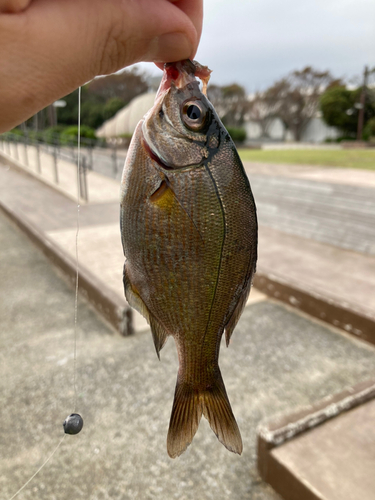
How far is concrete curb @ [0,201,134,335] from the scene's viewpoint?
4.76 m

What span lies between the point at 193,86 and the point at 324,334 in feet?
14.0

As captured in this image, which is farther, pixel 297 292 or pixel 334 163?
pixel 334 163

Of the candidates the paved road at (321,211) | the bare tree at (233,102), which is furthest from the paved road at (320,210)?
the bare tree at (233,102)

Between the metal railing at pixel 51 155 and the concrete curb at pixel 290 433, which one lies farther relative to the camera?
the metal railing at pixel 51 155

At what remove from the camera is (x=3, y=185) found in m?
12.5

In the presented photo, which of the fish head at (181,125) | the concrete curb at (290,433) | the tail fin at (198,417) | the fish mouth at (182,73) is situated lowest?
the concrete curb at (290,433)

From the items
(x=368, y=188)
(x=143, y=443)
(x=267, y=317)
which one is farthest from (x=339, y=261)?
(x=143, y=443)

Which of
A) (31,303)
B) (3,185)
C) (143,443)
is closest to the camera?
(143,443)

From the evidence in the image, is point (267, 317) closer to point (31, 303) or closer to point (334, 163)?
point (31, 303)

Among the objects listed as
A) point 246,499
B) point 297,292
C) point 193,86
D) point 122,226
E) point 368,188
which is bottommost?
point 246,499

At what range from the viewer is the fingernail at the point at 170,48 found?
3.21ft

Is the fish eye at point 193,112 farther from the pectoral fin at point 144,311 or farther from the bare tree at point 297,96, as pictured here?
the bare tree at point 297,96

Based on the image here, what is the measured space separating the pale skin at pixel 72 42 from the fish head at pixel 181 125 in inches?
2.7

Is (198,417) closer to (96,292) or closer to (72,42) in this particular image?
(72,42)
